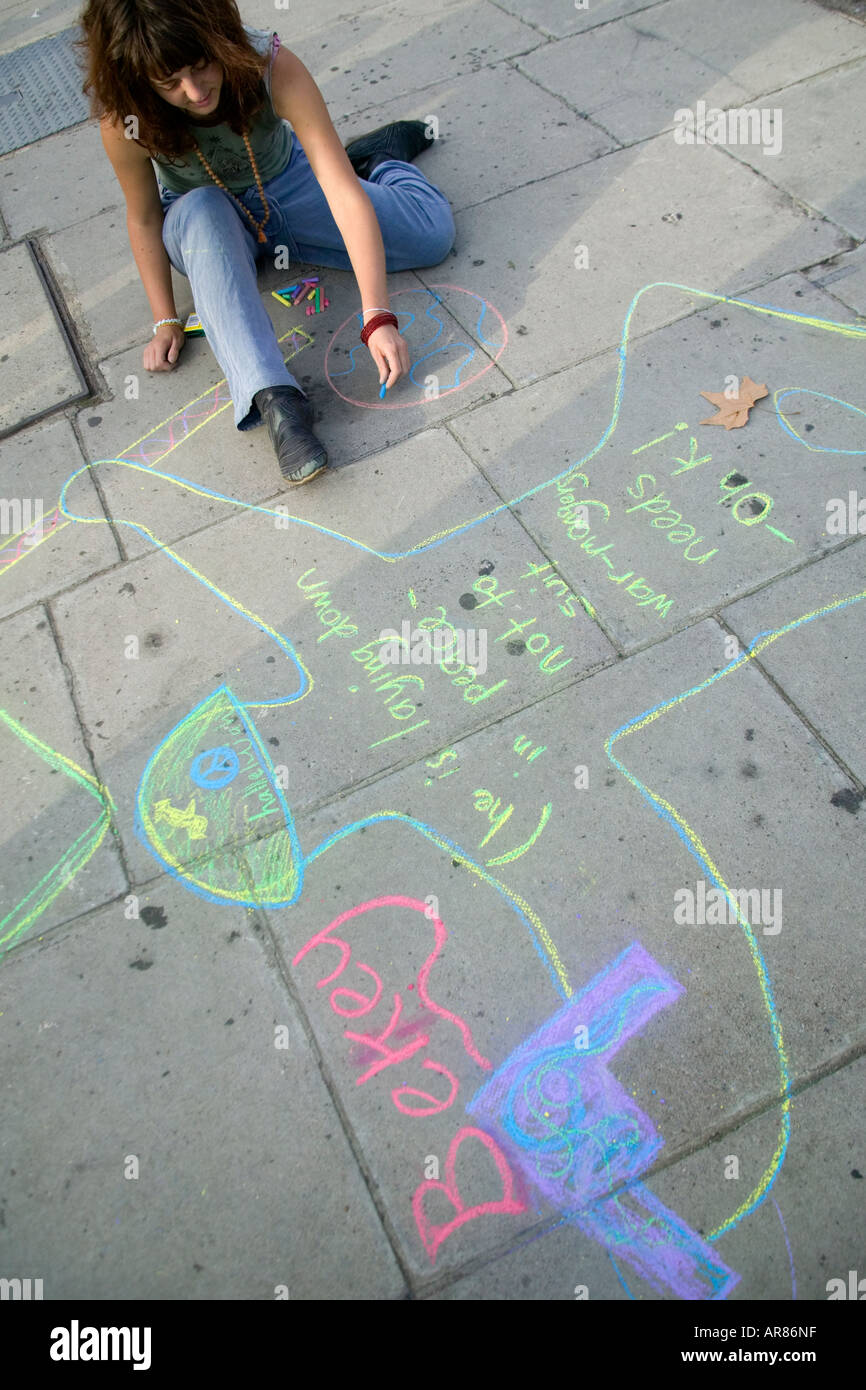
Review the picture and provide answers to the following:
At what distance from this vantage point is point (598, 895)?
1992 millimetres

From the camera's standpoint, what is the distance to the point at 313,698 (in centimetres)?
237

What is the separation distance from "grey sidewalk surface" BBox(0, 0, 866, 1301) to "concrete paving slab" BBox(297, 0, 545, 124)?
1.39 meters

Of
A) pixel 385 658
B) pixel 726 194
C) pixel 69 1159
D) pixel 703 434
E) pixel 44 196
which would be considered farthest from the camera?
pixel 44 196

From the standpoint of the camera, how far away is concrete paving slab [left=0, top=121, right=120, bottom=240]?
13.8ft

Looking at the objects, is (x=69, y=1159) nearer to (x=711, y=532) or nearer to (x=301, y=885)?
(x=301, y=885)

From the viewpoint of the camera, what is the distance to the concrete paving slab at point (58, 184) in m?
4.20

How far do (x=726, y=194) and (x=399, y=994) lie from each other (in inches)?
128

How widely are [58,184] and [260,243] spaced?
1851 mm

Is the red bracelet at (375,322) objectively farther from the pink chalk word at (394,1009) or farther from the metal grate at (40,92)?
the metal grate at (40,92)

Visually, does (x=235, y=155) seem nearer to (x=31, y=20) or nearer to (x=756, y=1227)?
(x=756, y=1227)

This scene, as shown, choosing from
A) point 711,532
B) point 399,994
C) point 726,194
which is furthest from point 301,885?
point 726,194
